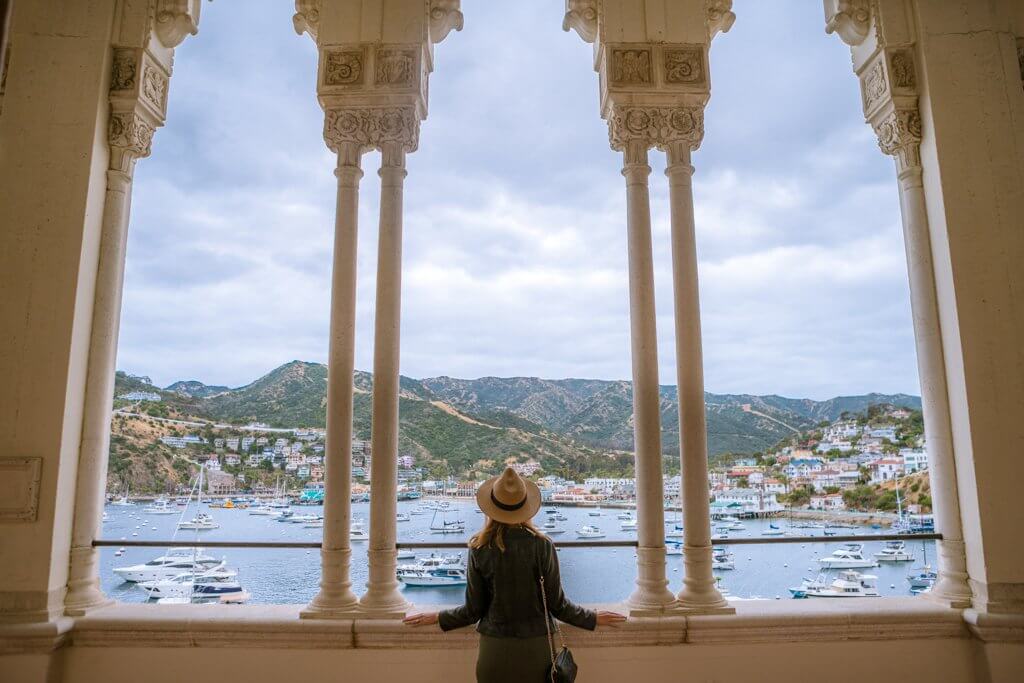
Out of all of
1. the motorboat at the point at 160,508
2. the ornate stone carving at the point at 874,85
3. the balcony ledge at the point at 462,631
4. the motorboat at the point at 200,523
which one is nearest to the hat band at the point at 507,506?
the balcony ledge at the point at 462,631

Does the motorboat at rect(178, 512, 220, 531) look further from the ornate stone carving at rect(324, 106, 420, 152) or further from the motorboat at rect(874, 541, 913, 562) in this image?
the motorboat at rect(874, 541, 913, 562)

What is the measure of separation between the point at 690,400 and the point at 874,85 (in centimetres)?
294

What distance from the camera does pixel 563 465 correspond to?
4887 millimetres

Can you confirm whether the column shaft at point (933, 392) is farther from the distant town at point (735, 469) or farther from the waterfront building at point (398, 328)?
the distant town at point (735, 469)

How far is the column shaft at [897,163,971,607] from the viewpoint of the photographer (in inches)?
158

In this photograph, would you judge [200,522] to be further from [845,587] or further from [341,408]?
[845,587]

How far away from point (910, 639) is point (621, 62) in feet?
14.8

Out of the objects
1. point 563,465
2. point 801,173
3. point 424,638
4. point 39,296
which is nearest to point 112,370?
point 39,296

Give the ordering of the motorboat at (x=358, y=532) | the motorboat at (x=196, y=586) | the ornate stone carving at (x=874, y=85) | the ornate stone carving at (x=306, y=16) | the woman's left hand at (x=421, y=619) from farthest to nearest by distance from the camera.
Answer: the ornate stone carving at (x=306, y=16) → the ornate stone carving at (x=874, y=85) → the motorboat at (x=196, y=586) → the motorboat at (x=358, y=532) → the woman's left hand at (x=421, y=619)

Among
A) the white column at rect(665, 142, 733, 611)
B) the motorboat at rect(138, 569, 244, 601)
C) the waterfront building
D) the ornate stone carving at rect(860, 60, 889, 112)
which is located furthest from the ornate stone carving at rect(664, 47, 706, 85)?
the motorboat at rect(138, 569, 244, 601)

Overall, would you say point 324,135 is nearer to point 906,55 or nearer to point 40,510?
point 40,510

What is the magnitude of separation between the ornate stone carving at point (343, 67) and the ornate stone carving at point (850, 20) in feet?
12.3

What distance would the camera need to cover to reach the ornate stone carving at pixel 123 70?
4430mm

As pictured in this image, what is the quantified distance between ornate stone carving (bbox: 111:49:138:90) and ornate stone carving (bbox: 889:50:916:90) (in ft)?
18.7
